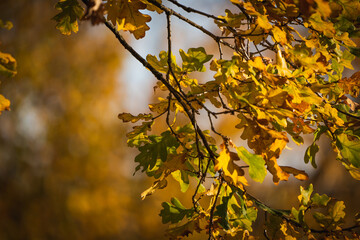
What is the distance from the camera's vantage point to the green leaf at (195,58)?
3.64ft

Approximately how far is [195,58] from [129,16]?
0.30 meters

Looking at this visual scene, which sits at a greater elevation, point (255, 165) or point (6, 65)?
point (6, 65)

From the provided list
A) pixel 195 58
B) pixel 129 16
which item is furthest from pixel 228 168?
pixel 129 16

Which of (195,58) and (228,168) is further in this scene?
(195,58)

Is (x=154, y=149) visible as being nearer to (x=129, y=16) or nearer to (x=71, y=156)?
(x=129, y=16)

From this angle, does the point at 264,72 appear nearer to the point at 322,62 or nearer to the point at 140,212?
the point at 322,62

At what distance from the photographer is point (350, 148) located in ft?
3.18

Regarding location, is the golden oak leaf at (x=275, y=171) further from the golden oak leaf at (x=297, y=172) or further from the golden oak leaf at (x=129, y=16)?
the golden oak leaf at (x=129, y=16)

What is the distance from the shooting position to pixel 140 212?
9.28m

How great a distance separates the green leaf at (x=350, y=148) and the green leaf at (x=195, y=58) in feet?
1.72

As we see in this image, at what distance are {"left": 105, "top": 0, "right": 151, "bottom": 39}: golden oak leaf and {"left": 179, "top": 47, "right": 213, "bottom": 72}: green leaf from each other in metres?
0.20

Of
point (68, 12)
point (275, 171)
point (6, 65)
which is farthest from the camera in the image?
point (68, 12)

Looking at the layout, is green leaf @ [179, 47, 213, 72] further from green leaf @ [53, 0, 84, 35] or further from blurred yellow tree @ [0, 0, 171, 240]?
blurred yellow tree @ [0, 0, 171, 240]

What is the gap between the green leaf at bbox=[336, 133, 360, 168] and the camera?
3.15 feet
